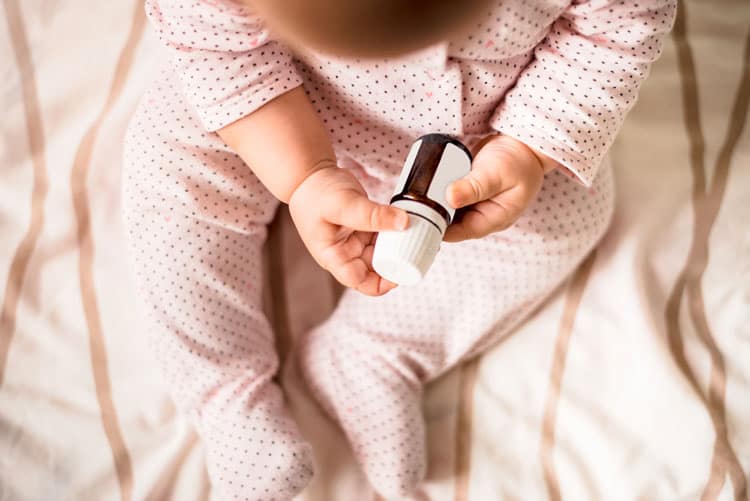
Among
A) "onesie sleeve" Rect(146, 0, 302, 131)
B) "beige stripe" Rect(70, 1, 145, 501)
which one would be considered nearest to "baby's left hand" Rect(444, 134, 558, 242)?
"onesie sleeve" Rect(146, 0, 302, 131)

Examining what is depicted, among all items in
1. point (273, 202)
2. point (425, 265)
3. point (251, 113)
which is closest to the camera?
point (425, 265)

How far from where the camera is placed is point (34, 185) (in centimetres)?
75

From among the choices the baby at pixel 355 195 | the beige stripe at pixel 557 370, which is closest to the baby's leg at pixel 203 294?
the baby at pixel 355 195

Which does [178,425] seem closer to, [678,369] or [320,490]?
[320,490]

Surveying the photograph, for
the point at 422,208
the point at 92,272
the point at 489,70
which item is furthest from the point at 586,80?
the point at 92,272

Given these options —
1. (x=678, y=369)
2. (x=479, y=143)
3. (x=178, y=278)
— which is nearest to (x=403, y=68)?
(x=479, y=143)

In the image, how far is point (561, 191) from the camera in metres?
0.66

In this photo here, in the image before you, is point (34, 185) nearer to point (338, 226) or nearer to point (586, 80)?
point (338, 226)

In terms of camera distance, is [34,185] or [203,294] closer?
[203,294]

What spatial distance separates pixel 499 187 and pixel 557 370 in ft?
0.72

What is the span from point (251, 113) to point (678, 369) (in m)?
0.42

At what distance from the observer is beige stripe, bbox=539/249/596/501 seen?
2.17 feet

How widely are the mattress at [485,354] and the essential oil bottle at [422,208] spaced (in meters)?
0.24

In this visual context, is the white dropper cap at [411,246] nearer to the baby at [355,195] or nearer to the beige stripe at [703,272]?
the baby at [355,195]
